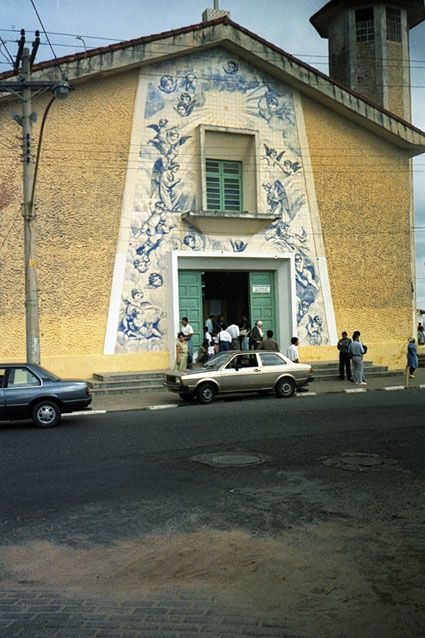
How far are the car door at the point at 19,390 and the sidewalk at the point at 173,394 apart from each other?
2.92 meters

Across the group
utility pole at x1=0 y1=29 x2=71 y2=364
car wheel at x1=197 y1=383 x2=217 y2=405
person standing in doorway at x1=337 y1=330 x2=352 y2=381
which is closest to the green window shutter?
person standing in doorway at x1=337 y1=330 x2=352 y2=381

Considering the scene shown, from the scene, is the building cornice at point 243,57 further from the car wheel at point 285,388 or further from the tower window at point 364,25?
the car wheel at point 285,388

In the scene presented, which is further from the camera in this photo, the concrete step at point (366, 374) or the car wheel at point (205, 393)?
the concrete step at point (366, 374)

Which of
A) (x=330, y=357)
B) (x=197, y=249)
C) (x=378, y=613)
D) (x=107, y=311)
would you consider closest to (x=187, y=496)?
(x=378, y=613)

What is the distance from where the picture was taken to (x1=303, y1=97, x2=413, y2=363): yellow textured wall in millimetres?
23750

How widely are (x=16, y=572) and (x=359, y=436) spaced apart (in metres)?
6.90

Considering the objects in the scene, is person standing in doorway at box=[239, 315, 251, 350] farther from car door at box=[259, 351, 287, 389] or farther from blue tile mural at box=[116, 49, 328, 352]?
car door at box=[259, 351, 287, 389]

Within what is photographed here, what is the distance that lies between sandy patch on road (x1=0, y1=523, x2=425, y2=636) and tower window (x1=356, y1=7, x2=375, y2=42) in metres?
28.4

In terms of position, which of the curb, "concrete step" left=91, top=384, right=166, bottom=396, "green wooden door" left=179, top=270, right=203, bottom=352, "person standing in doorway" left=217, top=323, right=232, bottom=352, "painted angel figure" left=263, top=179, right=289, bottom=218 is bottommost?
the curb

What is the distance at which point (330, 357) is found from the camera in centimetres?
2348

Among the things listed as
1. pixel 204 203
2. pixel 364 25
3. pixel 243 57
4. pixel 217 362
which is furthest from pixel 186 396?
pixel 364 25

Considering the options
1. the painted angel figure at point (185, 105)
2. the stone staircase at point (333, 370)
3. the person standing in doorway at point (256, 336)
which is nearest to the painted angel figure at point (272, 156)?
the painted angel figure at point (185, 105)

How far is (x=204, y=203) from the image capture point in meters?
21.7

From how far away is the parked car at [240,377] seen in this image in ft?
54.0
